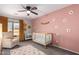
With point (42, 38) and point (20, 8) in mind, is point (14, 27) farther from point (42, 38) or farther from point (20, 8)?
point (42, 38)

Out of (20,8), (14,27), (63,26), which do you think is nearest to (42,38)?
(63,26)

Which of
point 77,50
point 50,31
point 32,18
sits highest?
point 32,18

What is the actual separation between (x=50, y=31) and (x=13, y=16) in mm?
853

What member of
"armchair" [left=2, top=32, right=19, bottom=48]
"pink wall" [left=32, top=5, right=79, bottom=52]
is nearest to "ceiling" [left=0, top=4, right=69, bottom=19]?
"pink wall" [left=32, top=5, right=79, bottom=52]

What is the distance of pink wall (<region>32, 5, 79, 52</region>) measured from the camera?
6.13 ft

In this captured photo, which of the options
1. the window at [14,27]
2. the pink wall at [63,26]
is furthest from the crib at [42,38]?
the window at [14,27]

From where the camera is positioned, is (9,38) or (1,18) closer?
(1,18)

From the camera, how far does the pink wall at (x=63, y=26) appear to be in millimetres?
1870

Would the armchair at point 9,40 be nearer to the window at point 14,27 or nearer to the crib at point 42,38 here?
the window at point 14,27

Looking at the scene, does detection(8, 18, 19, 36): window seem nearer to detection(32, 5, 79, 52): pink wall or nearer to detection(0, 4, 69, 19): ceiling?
detection(0, 4, 69, 19): ceiling

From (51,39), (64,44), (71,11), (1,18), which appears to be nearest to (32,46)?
(51,39)

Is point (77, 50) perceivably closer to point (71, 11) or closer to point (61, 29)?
point (61, 29)

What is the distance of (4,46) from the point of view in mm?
1788

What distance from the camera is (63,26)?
2.01m
